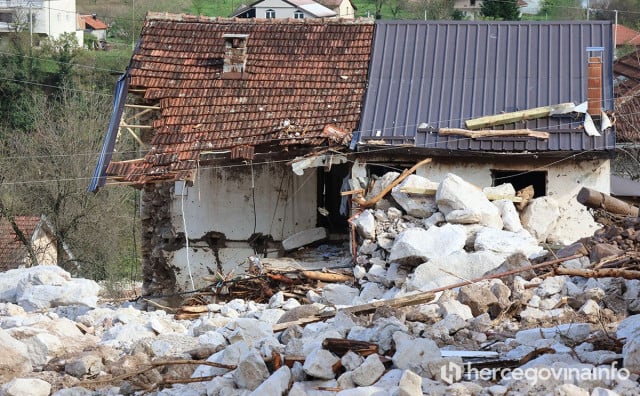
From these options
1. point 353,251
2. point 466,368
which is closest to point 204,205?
point 353,251

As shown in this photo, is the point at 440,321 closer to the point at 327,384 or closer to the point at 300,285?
the point at 327,384

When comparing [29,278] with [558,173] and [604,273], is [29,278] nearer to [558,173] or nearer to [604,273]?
[558,173]

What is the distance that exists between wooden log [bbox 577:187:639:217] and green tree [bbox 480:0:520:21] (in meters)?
37.0

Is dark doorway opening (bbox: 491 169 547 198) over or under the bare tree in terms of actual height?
over

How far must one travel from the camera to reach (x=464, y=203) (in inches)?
656

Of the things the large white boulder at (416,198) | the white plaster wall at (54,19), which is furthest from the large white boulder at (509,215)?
the white plaster wall at (54,19)

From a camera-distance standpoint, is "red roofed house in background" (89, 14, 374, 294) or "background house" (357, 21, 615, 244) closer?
"background house" (357, 21, 615, 244)

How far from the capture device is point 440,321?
11500mm

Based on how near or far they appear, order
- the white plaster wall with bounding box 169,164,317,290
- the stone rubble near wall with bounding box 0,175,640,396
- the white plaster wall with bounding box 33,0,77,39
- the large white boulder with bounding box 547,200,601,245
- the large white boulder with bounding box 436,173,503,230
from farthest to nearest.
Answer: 1. the white plaster wall with bounding box 33,0,77,39
2. the white plaster wall with bounding box 169,164,317,290
3. the large white boulder with bounding box 547,200,601,245
4. the large white boulder with bounding box 436,173,503,230
5. the stone rubble near wall with bounding box 0,175,640,396

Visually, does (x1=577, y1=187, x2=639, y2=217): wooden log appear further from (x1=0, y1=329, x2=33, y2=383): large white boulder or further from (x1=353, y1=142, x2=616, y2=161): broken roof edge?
(x1=0, y1=329, x2=33, y2=383): large white boulder

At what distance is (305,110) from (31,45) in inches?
1320

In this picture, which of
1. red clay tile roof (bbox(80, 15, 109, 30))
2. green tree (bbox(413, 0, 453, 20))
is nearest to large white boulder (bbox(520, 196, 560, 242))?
green tree (bbox(413, 0, 453, 20))

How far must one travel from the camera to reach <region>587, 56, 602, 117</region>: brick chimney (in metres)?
19.0

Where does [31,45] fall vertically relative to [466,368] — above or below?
above
